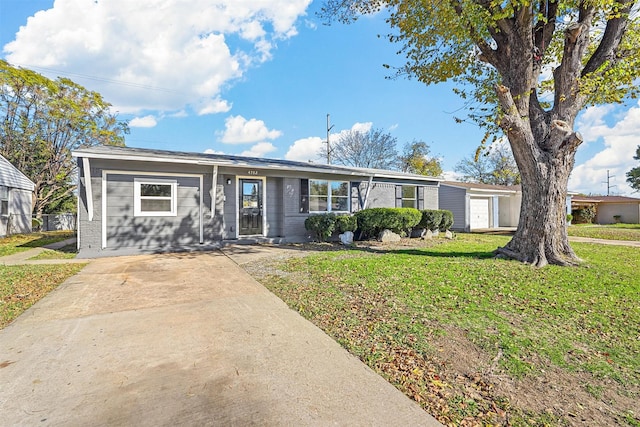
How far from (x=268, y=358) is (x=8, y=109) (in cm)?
2294

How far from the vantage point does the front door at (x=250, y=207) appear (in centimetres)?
1066

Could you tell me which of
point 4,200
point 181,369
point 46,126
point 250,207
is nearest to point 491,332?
point 181,369

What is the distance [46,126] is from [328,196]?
17.9 meters

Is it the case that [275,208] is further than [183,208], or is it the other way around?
[275,208]

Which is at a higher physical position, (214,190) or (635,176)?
(635,176)

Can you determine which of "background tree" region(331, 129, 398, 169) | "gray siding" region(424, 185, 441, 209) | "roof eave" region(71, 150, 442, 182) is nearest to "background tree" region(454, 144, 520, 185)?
"background tree" region(331, 129, 398, 169)

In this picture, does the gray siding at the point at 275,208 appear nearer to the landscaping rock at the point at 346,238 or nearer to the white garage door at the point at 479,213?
the landscaping rock at the point at 346,238

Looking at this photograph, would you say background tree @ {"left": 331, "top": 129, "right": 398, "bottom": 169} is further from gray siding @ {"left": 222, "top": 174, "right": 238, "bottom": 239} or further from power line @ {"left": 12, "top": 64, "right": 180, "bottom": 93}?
gray siding @ {"left": 222, "top": 174, "right": 238, "bottom": 239}

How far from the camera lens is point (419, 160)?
3070 cm

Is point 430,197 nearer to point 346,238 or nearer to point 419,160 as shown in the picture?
point 346,238

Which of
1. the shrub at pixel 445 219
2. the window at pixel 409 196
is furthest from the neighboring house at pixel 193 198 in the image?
the shrub at pixel 445 219

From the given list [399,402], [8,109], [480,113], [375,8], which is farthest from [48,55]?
[399,402]

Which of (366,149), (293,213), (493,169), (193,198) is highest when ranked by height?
(366,149)

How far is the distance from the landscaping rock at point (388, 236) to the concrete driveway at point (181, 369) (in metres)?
7.34
